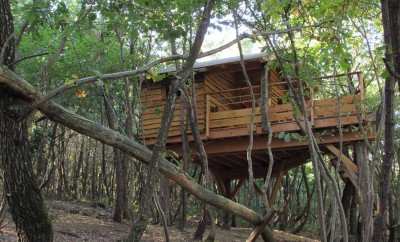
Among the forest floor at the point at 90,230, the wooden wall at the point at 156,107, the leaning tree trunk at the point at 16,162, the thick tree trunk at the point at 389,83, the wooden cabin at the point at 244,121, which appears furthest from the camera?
the wooden wall at the point at 156,107

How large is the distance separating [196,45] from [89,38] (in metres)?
8.39


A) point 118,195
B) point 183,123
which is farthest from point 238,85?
point 118,195

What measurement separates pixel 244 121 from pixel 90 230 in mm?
4630

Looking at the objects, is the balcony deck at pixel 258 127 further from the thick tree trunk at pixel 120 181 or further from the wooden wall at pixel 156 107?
the thick tree trunk at pixel 120 181

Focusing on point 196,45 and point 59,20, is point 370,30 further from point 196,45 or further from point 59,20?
point 59,20

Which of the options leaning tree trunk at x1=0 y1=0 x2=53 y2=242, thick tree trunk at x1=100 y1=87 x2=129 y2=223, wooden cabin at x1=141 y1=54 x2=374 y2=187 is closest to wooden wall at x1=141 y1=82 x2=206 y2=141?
wooden cabin at x1=141 y1=54 x2=374 y2=187

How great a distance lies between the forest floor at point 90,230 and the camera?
409 inches

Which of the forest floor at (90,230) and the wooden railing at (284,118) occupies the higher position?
the wooden railing at (284,118)

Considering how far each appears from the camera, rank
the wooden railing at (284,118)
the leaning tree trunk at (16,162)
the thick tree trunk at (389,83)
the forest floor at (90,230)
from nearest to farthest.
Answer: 1. the thick tree trunk at (389,83)
2. the leaning tree trunk at (16,162)
3. the forest floor at (90,230)
4. the wooden railing at (284,118)

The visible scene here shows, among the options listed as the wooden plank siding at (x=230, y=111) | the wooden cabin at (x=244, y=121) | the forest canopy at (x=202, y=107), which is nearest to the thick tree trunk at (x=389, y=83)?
the forest canopy at (x=202, y=107)

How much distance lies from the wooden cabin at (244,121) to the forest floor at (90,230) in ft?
7.54

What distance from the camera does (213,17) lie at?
7.21 meters

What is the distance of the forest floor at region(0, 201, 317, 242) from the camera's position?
1040cm

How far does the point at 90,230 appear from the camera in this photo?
11.4 metres
